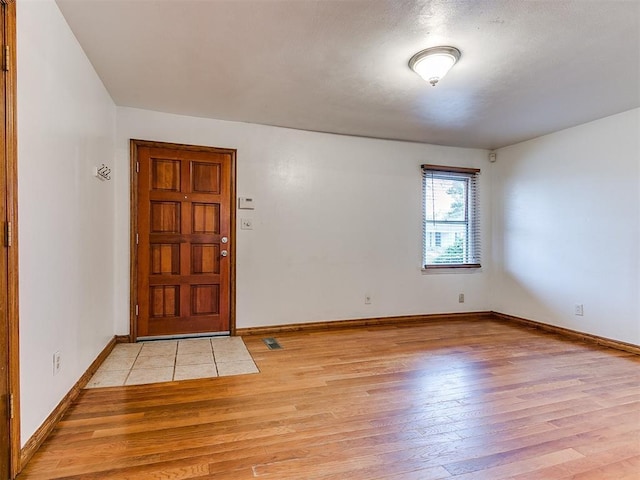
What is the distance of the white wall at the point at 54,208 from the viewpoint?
1729 millimetres

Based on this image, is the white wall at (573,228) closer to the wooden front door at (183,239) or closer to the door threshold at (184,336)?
the wooden front door at (183,239)

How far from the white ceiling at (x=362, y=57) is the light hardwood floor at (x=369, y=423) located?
2377 mm

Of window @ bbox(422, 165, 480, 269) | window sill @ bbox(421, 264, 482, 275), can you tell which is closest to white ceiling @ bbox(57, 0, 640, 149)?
window @ bbox(422, 165, 480, 269)

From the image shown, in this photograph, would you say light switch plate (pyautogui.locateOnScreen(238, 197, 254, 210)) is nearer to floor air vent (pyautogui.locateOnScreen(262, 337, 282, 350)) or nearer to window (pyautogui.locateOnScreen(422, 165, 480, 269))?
floor air vent (pyautogui.locateOnScreen(262, 337, 282, 350))

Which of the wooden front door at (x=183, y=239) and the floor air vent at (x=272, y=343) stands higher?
the wooden front door at (x=183, y=239)

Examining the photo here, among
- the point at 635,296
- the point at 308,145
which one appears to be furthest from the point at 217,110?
the point at 635,296

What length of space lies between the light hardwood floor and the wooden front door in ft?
3.38

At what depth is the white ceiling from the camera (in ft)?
6.80

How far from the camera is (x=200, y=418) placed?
7.12 feet

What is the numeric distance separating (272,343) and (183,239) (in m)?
1.46

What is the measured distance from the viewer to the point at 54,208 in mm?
2051

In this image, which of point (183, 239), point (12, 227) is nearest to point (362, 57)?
point (12, 227)

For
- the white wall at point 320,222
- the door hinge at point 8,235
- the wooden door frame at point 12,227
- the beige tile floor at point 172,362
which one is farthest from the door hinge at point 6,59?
the white wall at point 320,222

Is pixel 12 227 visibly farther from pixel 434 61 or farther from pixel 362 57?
pixel 434 61
